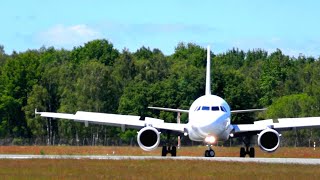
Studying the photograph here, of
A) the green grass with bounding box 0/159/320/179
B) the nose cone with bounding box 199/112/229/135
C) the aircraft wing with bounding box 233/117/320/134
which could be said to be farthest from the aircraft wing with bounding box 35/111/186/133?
the green grass with bounding box 0/159/320/179

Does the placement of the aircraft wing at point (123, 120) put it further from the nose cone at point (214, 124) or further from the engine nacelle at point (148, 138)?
the nose cone at point (214, 124)

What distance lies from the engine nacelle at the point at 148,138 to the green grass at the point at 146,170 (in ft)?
29.4

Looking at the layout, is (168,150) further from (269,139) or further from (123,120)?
(269,139)

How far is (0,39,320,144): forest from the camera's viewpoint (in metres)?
123

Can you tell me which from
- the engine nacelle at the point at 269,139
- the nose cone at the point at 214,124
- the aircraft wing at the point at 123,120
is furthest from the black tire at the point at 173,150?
the engine nacelle at the point at 269,139

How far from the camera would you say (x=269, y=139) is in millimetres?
55219

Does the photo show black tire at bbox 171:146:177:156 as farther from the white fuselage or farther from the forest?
the forest

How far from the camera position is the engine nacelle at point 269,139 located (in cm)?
5500

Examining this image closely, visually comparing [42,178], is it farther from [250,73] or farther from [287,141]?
[250,73]

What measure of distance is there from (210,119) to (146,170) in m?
14.1

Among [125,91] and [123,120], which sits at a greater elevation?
[125,91]

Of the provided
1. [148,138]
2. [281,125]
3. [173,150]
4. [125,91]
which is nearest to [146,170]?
[148,138]

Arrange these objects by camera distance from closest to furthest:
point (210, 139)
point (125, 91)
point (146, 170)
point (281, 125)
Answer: point (146, 170) → point (210, 139) → point (281, 125) → point (125, 91)

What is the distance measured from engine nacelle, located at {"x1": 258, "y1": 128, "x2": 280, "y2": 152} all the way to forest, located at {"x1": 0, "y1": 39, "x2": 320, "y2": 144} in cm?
5096
